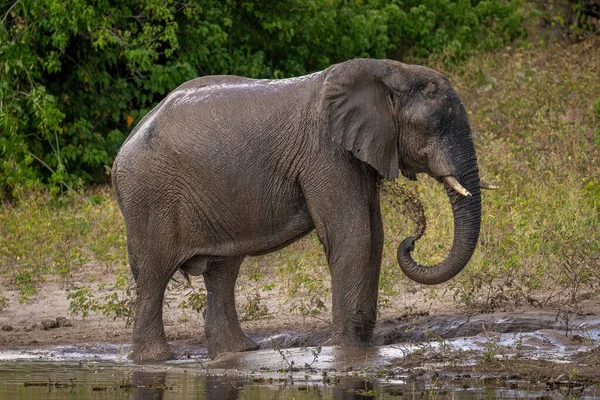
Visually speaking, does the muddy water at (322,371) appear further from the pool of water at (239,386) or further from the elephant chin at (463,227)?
the elephant chin at (463,227)

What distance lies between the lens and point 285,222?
8.63 m

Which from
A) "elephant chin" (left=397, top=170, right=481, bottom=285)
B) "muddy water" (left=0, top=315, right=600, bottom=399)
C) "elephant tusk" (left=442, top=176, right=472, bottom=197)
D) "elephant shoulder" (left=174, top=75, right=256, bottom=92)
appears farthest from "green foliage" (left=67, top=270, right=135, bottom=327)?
"elephant tusk" (left=442, top=176, right=472, bottom=197)

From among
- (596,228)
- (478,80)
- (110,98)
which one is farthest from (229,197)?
(478,80)

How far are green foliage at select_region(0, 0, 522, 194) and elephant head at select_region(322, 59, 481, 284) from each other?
22.9 ft

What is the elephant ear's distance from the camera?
8.27m

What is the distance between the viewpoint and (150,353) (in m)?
8.96

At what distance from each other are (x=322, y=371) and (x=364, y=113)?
186cm

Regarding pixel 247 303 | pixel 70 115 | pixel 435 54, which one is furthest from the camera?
pixel 435 54

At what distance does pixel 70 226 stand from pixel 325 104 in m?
5.32

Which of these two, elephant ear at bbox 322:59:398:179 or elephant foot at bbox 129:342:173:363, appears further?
elephant foot at bbox 129:342:173:363

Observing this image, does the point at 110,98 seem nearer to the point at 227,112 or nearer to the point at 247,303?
the point at 247,303

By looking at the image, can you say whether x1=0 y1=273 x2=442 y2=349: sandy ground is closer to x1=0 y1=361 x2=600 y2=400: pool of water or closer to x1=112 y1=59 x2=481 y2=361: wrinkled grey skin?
x1=112 y1=59 x2=481 y2=361: wrinkled grey skin

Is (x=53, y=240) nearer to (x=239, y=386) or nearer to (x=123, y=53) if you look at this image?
(x=123, y=53)

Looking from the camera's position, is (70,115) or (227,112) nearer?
(227,112)
